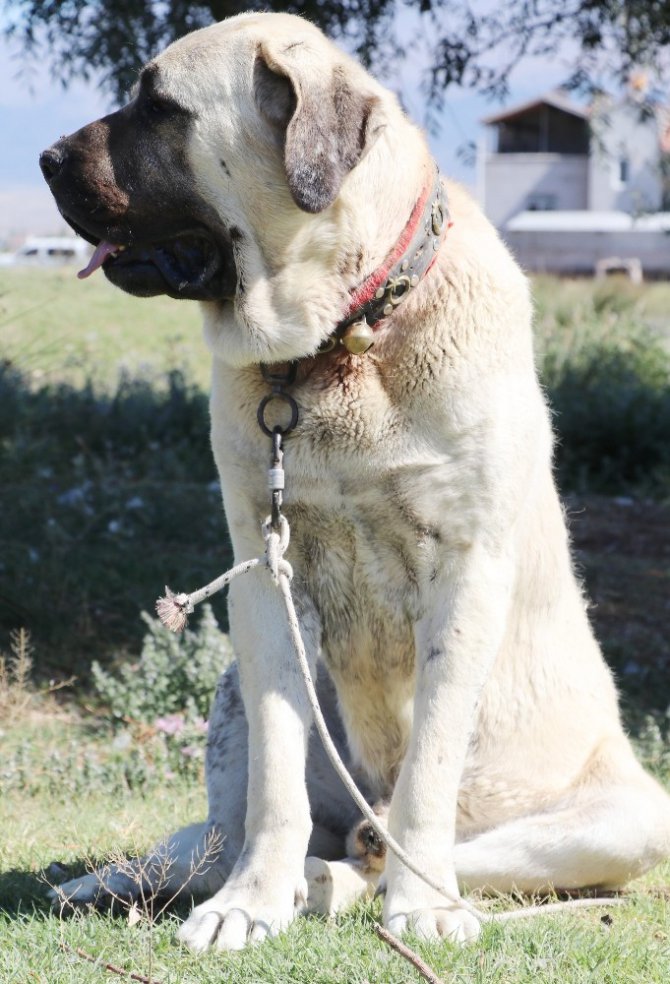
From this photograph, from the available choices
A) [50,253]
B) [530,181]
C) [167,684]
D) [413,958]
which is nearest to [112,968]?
[413,958]

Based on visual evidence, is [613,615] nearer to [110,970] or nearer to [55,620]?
[55,620]

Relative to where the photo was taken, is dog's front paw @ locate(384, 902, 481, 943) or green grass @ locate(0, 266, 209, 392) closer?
dog's front paw @ locate(384, 902, 481, 943)

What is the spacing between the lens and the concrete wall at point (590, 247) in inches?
1720

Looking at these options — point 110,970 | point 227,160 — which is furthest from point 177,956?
point 227,160

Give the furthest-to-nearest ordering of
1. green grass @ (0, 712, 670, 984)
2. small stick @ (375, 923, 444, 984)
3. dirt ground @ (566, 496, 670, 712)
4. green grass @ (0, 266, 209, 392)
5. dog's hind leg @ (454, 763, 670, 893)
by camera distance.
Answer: green grass @ (0, 266, 209, 392) < dirt ground @ (566, 496, 670, 712) < dog's hind leg @ (454, 763, 670, 893) < green grass @ (0, 712, 670, 984) < small stick @ (375, 923, 444, 984)

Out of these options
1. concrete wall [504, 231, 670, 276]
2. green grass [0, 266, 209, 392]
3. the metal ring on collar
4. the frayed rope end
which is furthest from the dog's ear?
concrete wall [504, 231, 670, 276]

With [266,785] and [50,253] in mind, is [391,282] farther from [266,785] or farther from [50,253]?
[50,253]

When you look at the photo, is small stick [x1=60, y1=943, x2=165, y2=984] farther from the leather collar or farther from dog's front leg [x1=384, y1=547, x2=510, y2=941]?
the leather collar

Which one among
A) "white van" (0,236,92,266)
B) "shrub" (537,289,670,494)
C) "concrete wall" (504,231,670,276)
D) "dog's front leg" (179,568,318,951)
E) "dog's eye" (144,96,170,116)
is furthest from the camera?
"concrete wall" (504,231,670,276)

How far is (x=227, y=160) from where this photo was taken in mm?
2818

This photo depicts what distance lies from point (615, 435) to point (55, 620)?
17.0 ft

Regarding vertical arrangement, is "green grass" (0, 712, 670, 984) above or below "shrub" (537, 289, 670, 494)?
above

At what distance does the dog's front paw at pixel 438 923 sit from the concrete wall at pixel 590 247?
137ft

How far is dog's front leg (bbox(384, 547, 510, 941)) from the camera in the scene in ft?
9.02
